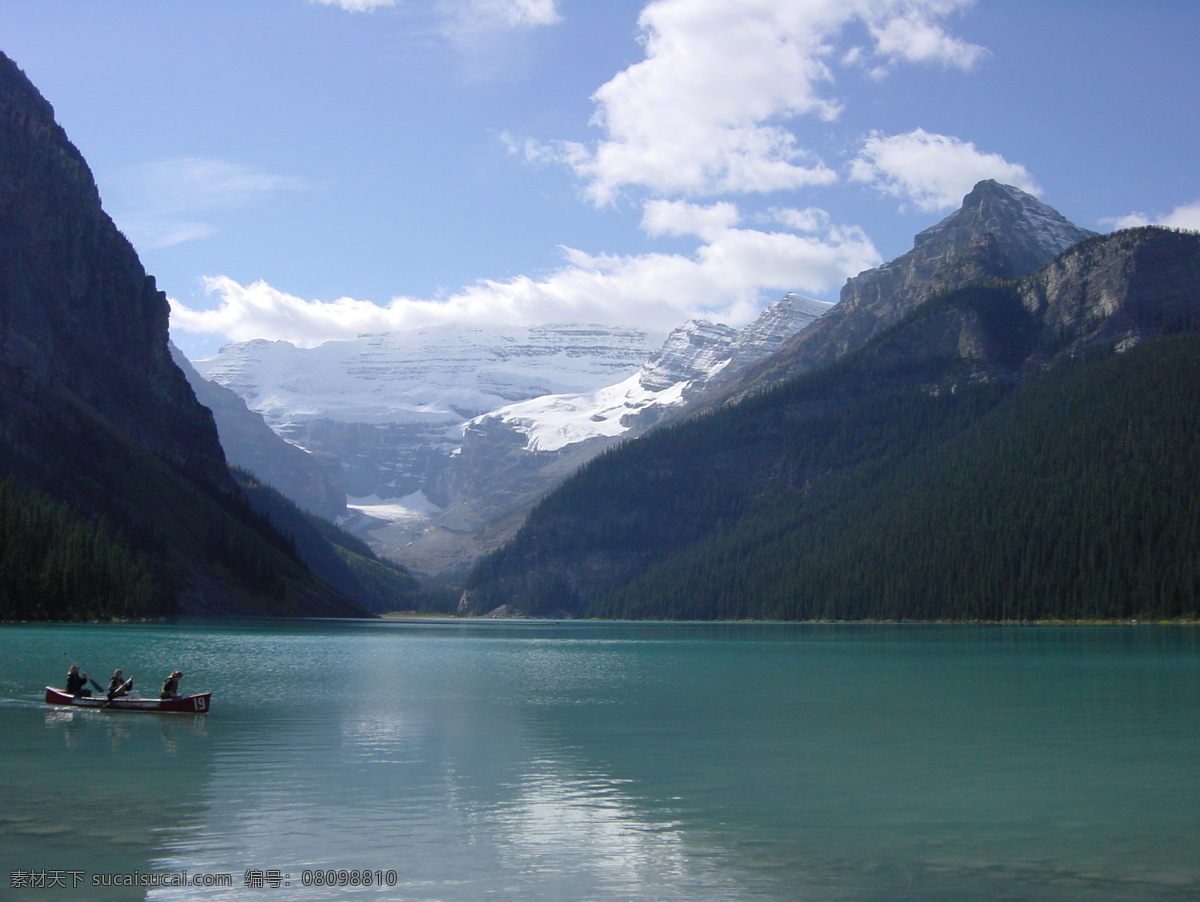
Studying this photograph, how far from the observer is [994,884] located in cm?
2728

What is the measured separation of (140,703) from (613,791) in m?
30.2

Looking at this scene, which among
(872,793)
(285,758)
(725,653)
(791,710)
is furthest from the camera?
(725,653)

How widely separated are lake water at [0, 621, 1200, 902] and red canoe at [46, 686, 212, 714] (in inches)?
30.6

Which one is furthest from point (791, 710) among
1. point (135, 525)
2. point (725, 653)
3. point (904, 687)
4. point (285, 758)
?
point (135, 525)

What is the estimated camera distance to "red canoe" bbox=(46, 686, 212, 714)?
56.9m

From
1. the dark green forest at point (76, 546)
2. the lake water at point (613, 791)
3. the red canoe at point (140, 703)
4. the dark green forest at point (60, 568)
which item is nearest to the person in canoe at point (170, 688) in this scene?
the red canoe at point (140, 703)

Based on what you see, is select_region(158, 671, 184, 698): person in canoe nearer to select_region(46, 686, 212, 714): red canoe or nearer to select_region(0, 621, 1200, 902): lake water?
select_region(46, 686, 212, 714): red canoe

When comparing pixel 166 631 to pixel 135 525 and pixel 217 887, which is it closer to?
pixel 135 525

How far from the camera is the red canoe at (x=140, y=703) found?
5688cm

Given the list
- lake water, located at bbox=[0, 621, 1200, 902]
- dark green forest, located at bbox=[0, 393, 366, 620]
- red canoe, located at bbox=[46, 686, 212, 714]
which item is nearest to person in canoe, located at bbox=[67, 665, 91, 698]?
red canoe, located at bbox=[46, 686, 212, 714]

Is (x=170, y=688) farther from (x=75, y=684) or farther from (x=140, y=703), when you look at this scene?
(x=75, y=684)

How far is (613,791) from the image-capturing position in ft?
129

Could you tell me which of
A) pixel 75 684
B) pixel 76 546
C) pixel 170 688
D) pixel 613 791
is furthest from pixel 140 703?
pixel 76 546

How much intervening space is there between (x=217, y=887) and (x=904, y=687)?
60.1 meters
